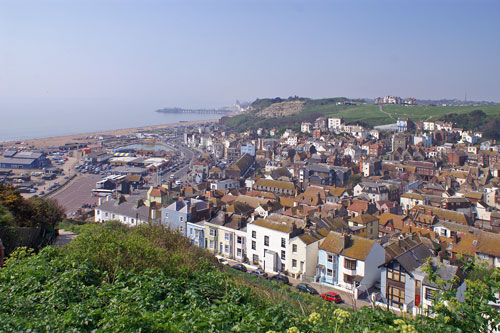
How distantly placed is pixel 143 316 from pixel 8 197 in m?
10.8

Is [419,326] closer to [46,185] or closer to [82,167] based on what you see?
→ [46,185]

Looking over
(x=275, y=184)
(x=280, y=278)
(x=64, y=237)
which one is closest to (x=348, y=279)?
(x=280, y=278)

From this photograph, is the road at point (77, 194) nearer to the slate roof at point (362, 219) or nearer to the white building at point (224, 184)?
the white building at point (224, 184)

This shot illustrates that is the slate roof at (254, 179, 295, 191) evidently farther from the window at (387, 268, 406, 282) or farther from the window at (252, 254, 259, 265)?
the window at (387, 268, 406, 282)

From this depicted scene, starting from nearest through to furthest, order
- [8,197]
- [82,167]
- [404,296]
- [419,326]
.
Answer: [419,326] → [404,296] → [8,197] → [82,167]

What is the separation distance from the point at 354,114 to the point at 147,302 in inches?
3141

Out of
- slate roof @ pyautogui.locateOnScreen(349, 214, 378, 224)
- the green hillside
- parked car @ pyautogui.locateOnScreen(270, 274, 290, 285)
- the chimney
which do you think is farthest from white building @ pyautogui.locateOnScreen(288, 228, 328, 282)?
the green hillside

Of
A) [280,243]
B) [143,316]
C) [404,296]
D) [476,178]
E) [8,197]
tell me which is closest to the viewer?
[143,316]

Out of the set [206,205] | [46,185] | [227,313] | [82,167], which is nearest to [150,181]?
[46,185]

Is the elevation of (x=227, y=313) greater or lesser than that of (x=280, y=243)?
greater

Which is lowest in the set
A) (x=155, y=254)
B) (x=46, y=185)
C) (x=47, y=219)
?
(x=46, y=185)

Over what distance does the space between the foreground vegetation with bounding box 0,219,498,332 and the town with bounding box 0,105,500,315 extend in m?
0.56

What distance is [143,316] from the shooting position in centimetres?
456

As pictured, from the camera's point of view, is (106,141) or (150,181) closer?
(150,181)
